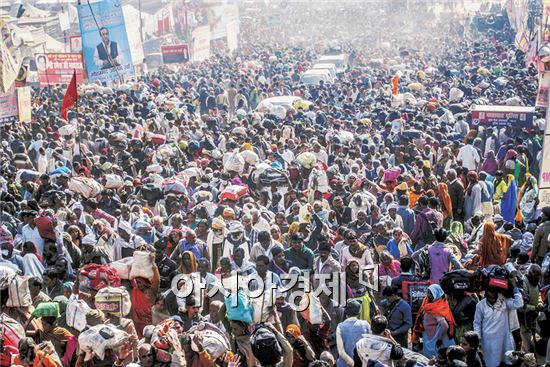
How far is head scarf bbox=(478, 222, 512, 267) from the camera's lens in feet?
33.0

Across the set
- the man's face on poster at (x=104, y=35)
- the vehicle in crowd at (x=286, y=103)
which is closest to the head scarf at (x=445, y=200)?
the man's face on poster at (x=104, y=35)

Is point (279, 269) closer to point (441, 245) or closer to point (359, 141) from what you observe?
point (441, 245)

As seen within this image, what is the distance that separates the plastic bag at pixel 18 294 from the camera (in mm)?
8750

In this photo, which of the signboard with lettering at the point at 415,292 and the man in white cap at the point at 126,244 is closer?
the signboard with lettering at the point at 415,292

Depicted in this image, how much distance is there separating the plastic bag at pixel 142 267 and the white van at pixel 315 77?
23.5 meters

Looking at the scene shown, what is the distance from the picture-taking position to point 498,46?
3975 cm

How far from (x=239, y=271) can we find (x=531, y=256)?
2.83 meters

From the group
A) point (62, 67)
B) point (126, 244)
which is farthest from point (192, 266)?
point (62, 67)

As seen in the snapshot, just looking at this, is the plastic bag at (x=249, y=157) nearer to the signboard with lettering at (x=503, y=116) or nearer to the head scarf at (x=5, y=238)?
the signboard with lettering at (x=503, y=116)

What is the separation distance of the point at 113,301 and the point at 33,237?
2.80 meters

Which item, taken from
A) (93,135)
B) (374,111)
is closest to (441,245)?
(93,135)

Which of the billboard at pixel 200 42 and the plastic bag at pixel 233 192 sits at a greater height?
the plastic bag at pixel 233 192

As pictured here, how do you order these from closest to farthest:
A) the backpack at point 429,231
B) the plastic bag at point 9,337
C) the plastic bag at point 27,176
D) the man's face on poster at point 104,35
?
the plastic bag at point 9,337
the backpack at point 429,231
the plastic bag at point 27,176
the man's face on poster at point 104,35

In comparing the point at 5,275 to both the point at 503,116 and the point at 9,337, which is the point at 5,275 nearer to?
the point at 9,337
